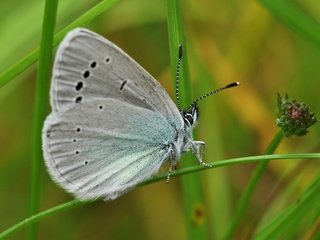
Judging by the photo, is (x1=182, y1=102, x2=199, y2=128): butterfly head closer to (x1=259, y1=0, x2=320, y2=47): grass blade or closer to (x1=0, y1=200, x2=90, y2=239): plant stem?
(x1=259, y1=0, x2=320, y2=47): grass blade

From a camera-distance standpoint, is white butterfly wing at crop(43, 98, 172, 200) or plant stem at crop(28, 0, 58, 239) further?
white butterfly wing at crop(43, 98, 172, 200)

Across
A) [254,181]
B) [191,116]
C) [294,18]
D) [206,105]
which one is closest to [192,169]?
[254,181]

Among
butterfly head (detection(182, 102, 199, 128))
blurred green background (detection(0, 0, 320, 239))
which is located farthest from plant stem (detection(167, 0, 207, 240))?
blurred green background (detection(0, 0, 320, 239))

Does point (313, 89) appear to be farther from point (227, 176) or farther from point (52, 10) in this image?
point (52, 10)

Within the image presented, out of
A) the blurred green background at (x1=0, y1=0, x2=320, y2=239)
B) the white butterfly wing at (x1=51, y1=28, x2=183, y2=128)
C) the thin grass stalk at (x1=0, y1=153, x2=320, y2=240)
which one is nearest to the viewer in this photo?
the thin grass stalk at (x1=0, y1=153, x2=320, y2=240)

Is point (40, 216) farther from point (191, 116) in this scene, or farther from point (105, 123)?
point (191, 116)

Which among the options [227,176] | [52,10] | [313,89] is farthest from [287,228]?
[313,89]

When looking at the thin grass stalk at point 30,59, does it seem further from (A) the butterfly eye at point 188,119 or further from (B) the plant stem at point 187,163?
(A) the butterfly eye at point 188,119
